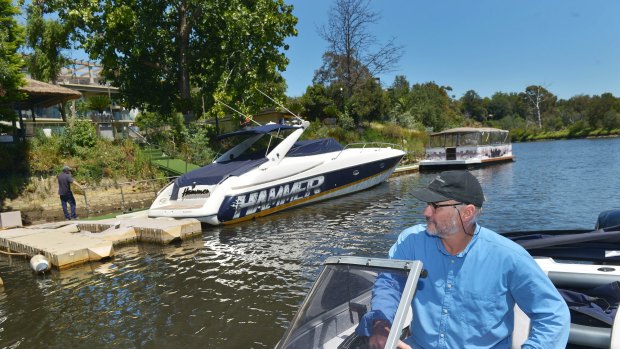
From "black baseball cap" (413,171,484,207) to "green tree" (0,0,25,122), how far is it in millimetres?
15272

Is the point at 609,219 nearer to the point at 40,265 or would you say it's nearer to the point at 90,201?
the point at 40,265

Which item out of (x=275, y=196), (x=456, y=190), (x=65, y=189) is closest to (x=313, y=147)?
(x=275, y=196)

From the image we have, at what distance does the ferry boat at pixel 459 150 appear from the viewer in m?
27.8

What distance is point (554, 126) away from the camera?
313 ft

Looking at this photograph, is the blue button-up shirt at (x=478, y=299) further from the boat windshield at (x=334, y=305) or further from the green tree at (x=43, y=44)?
the green tree at (x=43, y=44)

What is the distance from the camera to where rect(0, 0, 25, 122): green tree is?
1395 cm

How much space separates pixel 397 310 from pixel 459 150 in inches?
1115

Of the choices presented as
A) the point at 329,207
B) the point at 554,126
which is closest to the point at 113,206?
the point at 329,207

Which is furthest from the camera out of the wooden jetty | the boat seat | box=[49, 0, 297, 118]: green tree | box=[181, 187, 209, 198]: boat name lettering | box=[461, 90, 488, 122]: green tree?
box=[461, 90, 488, 122]: green tree

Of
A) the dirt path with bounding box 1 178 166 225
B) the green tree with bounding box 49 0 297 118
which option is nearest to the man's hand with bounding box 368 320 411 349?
the dirt path with bounding box 1 178 166 225

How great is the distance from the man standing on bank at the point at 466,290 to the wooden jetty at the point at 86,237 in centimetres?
836

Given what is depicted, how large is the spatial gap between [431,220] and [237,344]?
11.7ft

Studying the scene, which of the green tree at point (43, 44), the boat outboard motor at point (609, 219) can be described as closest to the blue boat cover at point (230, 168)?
the boat outboard motor at point (609, 219)

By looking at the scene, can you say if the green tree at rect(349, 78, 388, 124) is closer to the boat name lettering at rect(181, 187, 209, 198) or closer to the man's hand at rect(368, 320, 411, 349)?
the boat name lettering at rect(181, 187, 209, 198)
